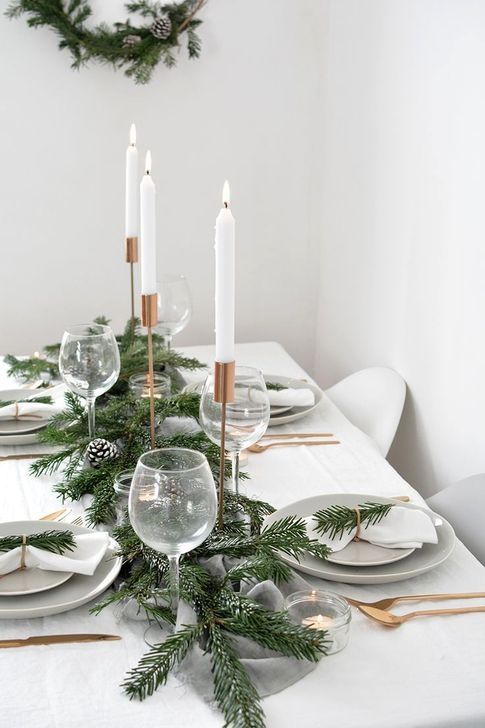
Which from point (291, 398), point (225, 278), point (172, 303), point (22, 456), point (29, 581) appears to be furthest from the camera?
point (172, 303)

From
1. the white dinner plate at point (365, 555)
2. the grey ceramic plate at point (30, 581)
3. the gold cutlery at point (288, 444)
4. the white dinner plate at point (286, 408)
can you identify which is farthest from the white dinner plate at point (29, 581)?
the white dinner plate at point (286, 408)

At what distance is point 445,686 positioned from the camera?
0.97 m

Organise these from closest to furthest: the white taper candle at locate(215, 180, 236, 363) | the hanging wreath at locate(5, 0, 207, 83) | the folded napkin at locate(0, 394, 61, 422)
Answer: the white taper candle at locate(215, 180, 236, 363), the folded napkin at locate(0, 394, 61, 422), the hanging wreath at locate(5, 0, 207, 83)

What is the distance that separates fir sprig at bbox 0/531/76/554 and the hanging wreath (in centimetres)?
193

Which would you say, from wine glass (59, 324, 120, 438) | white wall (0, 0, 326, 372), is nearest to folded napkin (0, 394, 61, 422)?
wine glass (59, 324, 120, 438)

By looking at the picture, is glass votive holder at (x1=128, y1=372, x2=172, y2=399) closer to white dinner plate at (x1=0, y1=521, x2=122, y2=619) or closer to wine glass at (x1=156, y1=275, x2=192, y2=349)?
wine glass at (x1=156, y1=275, x2=192, y2=349)

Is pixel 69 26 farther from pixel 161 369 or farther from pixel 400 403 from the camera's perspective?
pixel 400 403

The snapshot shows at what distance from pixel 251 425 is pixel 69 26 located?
1.86m

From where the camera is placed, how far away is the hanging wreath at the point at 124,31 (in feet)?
8.68

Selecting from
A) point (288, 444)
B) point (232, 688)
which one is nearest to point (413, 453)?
point (288, 444)

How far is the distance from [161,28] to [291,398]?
140cm

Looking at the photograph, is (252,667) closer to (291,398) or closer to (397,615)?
(397,615)

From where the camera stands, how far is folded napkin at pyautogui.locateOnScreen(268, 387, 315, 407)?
6.12ft

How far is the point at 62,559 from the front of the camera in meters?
1.14
